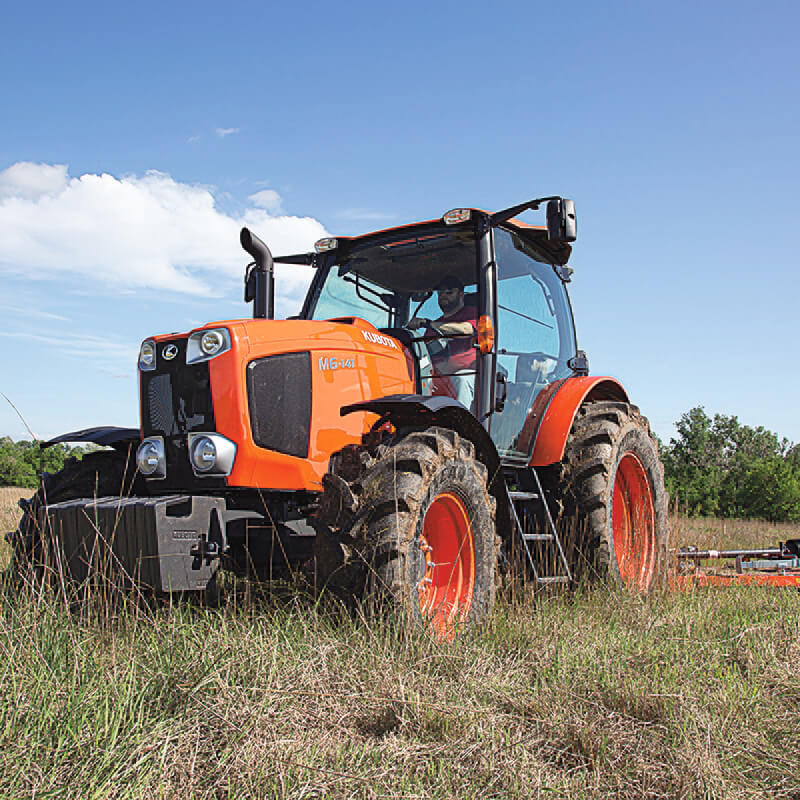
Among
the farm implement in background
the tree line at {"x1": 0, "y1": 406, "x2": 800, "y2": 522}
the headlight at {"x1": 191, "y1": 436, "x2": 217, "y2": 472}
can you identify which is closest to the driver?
the headlight at {"x1": 191, "y1": 436, "x2": 217, "y2": 472}

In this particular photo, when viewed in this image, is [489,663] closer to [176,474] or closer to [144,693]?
[144,693]

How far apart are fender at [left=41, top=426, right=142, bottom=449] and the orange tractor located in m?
0.02

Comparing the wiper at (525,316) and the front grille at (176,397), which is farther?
the wiper at (525,316)

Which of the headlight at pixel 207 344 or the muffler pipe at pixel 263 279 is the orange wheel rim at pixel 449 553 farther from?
the muffler pipe at pixel 263 279

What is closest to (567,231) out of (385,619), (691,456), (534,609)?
(534,609)

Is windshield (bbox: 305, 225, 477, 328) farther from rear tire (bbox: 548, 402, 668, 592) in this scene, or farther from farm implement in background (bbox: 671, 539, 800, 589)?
farm implement in background (bbox: 671, 539, 800, 589)

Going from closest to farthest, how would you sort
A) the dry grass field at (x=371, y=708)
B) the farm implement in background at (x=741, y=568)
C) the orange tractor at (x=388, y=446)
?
the dry grass field at (x=371, y=708), the orange tractor at (x=388, y=446), the farm implement in background at (x=741, y=568)

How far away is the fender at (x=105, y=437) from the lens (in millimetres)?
4770

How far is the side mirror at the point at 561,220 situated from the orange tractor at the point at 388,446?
12mm

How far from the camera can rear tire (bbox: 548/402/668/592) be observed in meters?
→ 5.13

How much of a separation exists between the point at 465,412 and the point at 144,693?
2255mm

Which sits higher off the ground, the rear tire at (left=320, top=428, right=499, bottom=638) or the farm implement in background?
the rear tire at (left=320, top=428, right=499, bottom=638)

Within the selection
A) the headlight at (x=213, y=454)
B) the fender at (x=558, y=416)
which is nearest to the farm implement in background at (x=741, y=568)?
the fender at (x=558, y=416)

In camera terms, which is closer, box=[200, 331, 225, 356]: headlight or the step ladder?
box=[200, 331, 225, 356]: headlight
